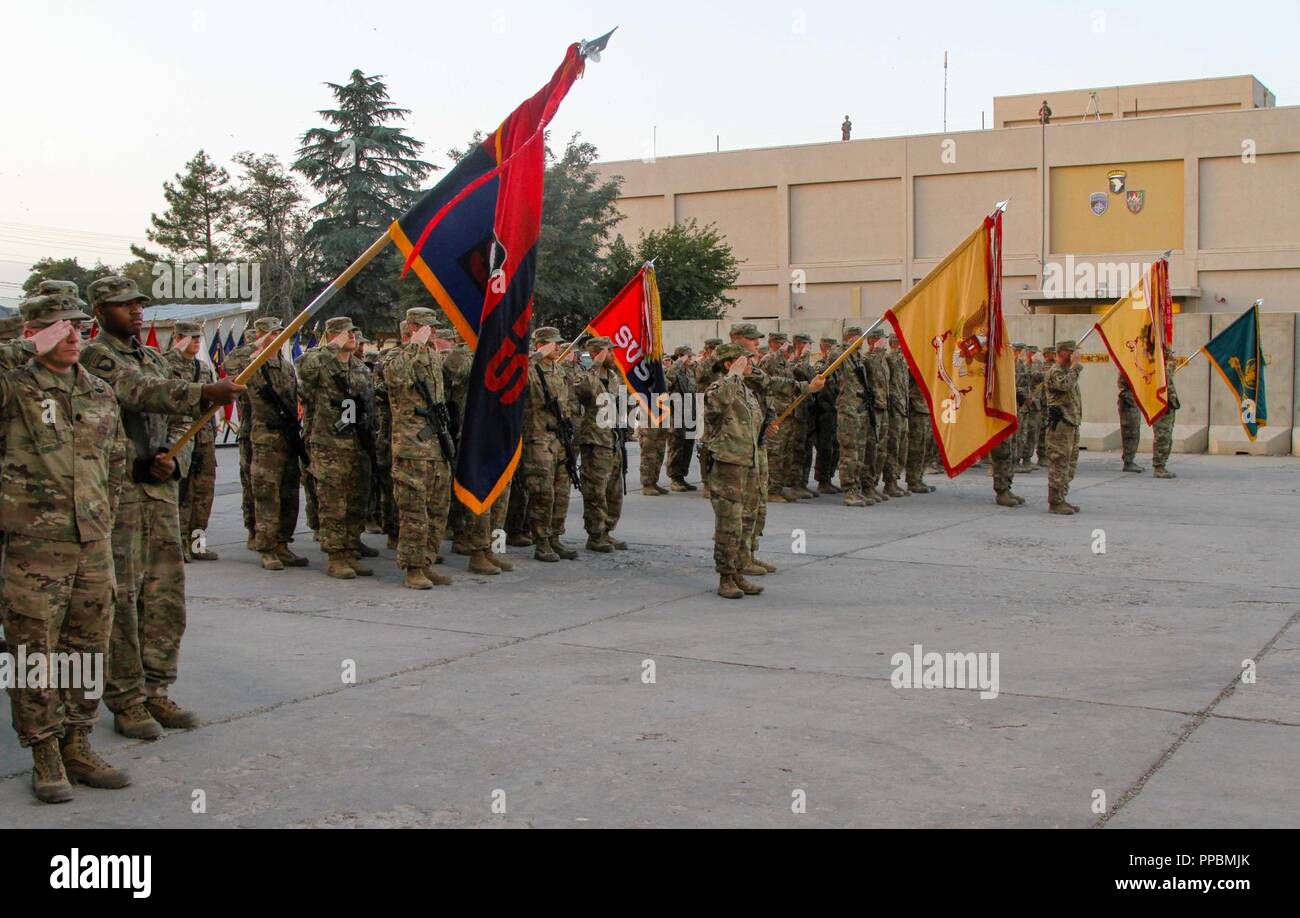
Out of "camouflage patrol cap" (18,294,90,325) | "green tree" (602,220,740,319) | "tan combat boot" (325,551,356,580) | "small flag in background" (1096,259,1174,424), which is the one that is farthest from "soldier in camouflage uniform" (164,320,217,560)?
"green tree" (602,220,740,319)

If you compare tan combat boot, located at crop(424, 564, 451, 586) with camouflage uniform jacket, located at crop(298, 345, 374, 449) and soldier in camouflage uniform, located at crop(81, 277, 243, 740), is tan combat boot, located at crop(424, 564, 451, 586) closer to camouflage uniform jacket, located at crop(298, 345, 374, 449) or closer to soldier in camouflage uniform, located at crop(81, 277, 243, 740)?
camouflage uniform jacket, located at crop(298, 345, 374, 449)

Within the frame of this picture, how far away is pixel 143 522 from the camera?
19.5ft

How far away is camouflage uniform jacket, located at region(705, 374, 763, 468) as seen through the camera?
966 cm

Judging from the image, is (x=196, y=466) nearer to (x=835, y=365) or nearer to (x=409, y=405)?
(x=409, y=405)

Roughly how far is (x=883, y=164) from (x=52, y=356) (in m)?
44.4

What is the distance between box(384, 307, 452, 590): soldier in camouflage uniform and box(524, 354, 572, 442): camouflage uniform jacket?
3.85ft

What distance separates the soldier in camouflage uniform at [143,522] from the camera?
5734mm

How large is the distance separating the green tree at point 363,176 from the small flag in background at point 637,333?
86.2 feet

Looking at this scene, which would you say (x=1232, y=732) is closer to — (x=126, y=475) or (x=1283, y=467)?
(x=126, y=475)

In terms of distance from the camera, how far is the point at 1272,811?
16.1ft

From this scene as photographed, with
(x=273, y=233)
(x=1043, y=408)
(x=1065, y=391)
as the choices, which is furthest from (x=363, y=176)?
(x=1065, y=391)

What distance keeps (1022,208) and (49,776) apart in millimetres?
44124

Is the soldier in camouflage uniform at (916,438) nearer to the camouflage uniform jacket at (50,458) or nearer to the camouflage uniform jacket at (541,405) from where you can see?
the camouflage uniform jacket at (541,405)
